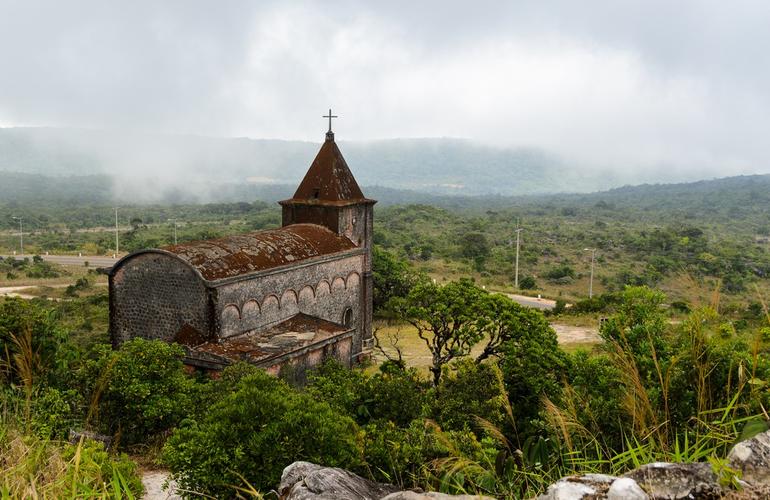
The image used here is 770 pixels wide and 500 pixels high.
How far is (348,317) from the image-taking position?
22422 mm

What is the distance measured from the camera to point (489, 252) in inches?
2375

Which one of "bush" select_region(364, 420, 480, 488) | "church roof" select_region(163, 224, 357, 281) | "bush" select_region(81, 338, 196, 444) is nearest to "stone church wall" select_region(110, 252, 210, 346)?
"church roof" select_region(163, 224, 357, 281)

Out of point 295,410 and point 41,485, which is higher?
point 41,485

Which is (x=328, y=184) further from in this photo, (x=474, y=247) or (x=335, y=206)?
(x=474, y=247)

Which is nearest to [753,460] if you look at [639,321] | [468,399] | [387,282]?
[639,321]

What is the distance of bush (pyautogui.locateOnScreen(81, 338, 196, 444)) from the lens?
11930 mm

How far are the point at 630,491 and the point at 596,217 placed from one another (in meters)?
115

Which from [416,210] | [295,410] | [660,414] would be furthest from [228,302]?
[416,210]

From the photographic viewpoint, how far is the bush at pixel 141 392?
1193 centimetres

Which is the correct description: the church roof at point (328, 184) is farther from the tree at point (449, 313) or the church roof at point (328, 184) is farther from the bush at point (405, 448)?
the bush at point (405, 448)

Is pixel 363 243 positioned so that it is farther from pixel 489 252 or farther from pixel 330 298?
pixel 489 252

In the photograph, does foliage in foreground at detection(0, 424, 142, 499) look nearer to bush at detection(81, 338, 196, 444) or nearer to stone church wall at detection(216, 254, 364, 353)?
bush at detection(81, 338, 196, 444)

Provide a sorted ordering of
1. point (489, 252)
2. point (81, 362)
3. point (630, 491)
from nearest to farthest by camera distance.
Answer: point (630, 491)
point (81, 362)
point (489, 252)

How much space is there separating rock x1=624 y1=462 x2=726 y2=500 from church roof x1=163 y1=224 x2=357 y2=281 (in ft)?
46.3
